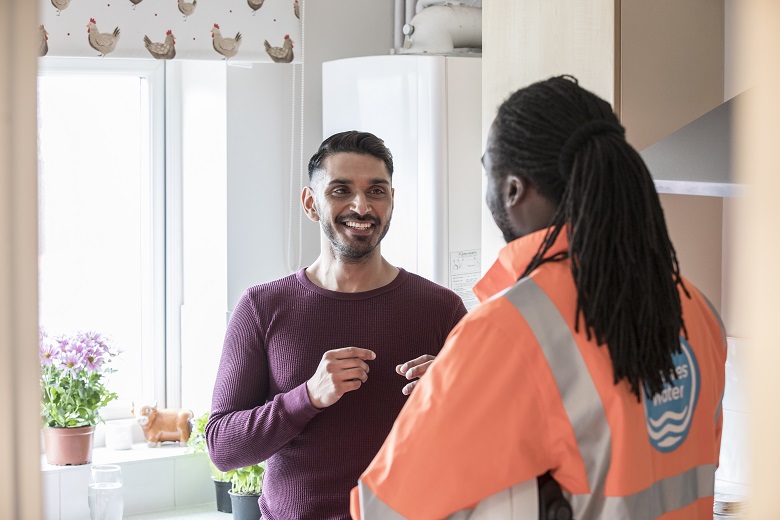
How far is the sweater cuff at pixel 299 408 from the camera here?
155cm

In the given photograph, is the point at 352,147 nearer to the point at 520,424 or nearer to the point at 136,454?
the point at 520,424

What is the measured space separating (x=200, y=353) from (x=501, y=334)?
6.78 ft

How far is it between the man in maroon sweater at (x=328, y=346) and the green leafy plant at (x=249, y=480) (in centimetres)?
73

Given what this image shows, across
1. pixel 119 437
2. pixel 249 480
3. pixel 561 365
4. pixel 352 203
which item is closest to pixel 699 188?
pixel 352 203

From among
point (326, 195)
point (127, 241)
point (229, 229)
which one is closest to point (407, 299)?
point (326, 195)

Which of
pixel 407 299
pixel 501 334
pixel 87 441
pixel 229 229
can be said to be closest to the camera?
pixel 501 334

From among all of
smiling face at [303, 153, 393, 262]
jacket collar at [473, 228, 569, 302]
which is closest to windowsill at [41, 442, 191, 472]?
smiling face at [303, 153, 393, 262]

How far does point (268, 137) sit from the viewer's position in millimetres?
2764

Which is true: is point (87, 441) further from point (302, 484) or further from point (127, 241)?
point (302, 484)

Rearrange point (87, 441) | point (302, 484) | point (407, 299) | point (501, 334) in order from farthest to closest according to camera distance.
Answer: point (87, 441), point (407, 299), point (302, 484), point (501, 334)

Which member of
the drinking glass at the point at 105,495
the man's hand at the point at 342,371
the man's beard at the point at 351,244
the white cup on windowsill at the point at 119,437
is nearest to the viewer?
the man's hand at the point at 342,371

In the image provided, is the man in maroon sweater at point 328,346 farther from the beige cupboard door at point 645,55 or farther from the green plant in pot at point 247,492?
the green plant in pot at point 247,492

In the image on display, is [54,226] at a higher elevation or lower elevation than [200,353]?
higher

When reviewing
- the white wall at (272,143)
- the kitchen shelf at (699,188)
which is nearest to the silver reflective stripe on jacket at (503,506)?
the kitchen shelf at (699,188)
